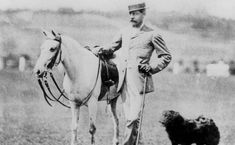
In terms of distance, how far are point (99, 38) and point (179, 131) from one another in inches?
78.3

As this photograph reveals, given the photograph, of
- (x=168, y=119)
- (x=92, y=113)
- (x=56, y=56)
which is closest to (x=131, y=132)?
(x=92, y=113)

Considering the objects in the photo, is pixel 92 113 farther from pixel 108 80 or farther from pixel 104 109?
pixel 104 109

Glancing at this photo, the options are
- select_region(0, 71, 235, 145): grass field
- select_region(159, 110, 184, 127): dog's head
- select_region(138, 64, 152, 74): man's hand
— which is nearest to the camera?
select_region(138, 64, 152, 74): man's hand

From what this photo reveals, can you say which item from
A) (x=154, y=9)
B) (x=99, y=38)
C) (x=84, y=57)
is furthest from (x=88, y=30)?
(x=84, y=57)

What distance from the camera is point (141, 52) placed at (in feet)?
20.3

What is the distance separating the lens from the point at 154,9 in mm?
7660

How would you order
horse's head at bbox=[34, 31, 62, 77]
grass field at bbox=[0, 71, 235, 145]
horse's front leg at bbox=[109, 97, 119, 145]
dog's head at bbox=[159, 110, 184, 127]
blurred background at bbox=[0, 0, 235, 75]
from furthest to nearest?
blurred background at bbox=[0, 0, 235, 75]
grass field at bbox=[0, 71, 235, 145]
horse's front leg at bbox=[109, 97, 119, 145]
dog's head at bbox=[159, 110, 184, 127]
horse's head at bbox=[34, 31, 62, 77]

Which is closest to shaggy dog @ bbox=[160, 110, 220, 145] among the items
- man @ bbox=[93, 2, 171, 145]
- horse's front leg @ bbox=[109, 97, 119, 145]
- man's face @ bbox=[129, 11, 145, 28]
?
man @ bbox=[93, 2, 171, 145]

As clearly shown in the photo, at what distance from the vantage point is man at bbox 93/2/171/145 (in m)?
6.07

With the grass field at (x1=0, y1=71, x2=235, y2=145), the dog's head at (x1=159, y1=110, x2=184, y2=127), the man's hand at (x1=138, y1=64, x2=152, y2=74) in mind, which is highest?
the man's hand at (x1=138, y1=64, x2=152, y2=74)

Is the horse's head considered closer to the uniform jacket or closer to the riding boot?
the uniform jacket

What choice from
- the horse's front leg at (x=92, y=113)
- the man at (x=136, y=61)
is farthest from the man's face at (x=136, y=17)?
the horse's front leg at (x=92, y=113)

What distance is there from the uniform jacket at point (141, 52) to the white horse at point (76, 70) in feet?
1.01

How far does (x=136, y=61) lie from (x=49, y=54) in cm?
93
